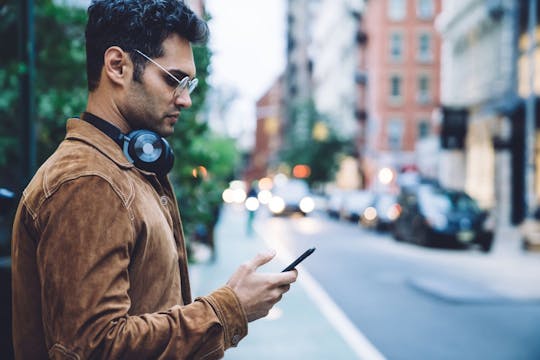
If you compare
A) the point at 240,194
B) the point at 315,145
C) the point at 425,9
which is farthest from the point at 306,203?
the point at 315,145

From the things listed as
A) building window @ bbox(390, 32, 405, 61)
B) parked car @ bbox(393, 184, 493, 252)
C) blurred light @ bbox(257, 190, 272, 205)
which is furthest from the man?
building window @ bbox(390, 32, 405, 61)

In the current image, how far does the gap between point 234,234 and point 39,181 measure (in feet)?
81.8

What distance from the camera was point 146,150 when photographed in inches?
77.7

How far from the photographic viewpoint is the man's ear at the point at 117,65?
6.25 ft

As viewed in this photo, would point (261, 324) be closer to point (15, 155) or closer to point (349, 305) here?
point (349, 305)

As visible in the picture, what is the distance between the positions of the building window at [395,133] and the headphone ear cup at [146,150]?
58.2 m

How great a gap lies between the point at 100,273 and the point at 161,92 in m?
0.58

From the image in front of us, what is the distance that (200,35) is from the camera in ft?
6.68

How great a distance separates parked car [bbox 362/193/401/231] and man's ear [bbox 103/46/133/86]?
24.2m

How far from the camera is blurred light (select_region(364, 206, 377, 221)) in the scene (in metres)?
29.0

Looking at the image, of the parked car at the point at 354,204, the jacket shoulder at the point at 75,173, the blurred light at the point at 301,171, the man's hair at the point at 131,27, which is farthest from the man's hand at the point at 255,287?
the blurred light at the point at 301,171

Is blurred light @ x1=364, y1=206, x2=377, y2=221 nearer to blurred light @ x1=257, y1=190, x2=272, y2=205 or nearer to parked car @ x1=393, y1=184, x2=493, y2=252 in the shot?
parked car @ x1=393, y1=184, x2=493, y2=252

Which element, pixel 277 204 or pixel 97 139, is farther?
pixel 277 204

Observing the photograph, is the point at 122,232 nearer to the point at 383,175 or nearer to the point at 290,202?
the point at 290,202
